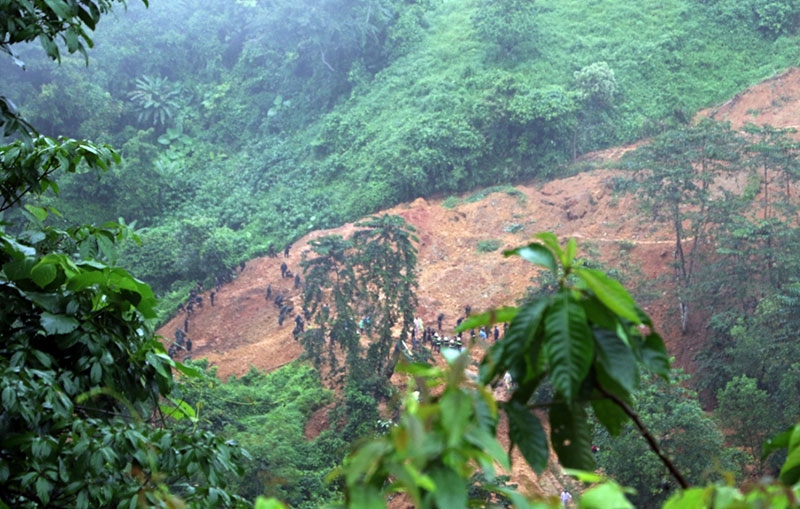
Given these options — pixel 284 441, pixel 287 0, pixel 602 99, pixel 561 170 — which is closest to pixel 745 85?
pixel 602 99

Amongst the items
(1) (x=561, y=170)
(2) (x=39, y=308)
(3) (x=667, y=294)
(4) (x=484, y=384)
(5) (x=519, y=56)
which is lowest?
(3) (x=667, y=294)

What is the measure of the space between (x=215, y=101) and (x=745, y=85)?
9.80 meters

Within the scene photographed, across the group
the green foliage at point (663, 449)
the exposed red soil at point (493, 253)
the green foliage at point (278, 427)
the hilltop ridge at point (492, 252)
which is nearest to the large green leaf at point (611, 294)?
the green foliage at point (278, 427)

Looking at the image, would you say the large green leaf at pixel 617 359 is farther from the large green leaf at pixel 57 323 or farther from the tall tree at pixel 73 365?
the large green leaf at pixel 57 323

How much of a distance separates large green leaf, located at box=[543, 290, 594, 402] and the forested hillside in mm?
9916

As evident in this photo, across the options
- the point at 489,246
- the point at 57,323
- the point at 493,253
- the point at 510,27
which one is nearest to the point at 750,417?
the point at 493,253

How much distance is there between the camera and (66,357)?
1769 millimetres

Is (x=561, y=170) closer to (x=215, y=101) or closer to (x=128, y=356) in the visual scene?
(x=215, y=101)

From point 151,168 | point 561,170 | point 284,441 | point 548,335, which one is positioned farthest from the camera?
point 151,168

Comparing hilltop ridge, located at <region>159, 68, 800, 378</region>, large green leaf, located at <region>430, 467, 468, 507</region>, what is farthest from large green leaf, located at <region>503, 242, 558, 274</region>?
hilltop ridge, located at <region>159, 68, 800, 378</region>

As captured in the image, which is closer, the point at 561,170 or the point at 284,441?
the point at 284,441

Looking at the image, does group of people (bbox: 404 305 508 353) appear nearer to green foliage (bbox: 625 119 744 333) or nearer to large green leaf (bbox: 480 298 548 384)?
green foliage (bbox: 625 119 744 333)

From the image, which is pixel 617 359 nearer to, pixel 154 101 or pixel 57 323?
pixel 57 323

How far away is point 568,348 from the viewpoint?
697 mm
